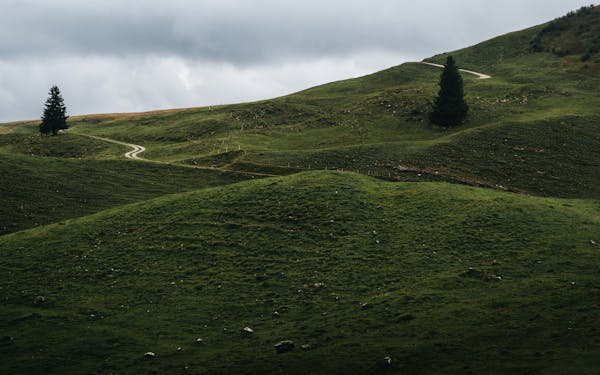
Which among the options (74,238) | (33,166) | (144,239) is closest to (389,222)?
(144,239)

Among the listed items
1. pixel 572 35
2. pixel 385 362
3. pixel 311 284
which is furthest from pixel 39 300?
pixel 572 35

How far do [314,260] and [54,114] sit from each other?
9041 centimetres

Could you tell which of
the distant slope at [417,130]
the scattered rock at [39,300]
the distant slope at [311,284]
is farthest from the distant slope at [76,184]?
the scattered rock at [39,300]

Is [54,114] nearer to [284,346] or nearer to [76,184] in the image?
[76,184]

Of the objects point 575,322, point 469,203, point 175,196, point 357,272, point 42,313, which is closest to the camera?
point 575,322

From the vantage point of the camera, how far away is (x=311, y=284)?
39.3 meters

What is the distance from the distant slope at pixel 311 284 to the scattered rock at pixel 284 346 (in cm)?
40

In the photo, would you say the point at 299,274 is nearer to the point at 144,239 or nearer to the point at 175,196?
the point at 144,239

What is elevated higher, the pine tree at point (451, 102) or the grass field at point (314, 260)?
the pine tree at point (451, 102)

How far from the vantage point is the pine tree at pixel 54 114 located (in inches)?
4582

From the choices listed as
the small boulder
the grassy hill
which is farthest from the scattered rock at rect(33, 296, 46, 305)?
the small boulder

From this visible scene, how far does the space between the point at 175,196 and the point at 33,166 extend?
24.8 m

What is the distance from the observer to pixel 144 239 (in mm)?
47781

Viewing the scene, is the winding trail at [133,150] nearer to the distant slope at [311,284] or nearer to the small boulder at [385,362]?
the distant slope at [311,284]
